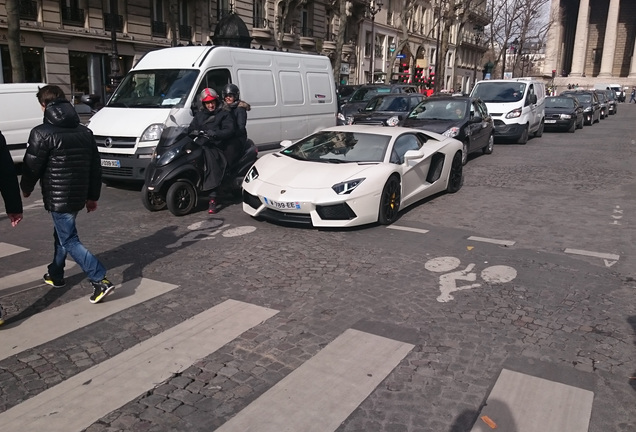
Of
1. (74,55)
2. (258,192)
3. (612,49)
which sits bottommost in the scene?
(258,192)

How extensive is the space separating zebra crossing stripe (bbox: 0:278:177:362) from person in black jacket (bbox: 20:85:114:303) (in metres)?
0.15

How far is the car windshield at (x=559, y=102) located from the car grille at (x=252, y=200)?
800 inches

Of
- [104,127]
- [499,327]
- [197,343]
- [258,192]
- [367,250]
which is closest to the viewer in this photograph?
[197,343]

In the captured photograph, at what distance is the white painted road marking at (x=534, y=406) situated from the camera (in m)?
3.25

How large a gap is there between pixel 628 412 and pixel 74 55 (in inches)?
1057

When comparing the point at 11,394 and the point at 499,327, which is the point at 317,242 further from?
the point at 11,394

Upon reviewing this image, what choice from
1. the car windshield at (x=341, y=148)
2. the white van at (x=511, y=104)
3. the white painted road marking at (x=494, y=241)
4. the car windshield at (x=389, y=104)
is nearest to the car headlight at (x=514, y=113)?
the white van at (x=511, y=104)

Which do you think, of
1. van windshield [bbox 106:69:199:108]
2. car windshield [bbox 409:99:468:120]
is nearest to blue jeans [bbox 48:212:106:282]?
van windshield [bbox 106:69:199:108]

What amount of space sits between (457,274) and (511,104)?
14.3 meters

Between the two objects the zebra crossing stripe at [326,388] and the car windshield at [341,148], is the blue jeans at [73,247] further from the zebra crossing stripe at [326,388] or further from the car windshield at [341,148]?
the car windshield at [341,148]

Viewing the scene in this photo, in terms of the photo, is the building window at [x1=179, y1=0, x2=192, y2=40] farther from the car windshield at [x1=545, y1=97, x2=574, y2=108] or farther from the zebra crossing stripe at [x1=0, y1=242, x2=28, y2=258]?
the zebra crossing stripe at [x1=0, y1=242, x2=28, y2=258]

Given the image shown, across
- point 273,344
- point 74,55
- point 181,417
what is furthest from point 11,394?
point 74,55

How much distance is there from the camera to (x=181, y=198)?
27.6ft

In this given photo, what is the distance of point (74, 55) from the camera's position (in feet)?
84.0
